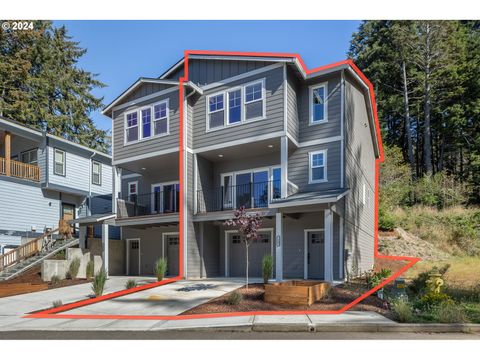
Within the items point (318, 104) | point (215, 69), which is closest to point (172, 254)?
point (215, 69)

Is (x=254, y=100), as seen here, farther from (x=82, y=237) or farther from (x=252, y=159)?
(x=82, y=237)

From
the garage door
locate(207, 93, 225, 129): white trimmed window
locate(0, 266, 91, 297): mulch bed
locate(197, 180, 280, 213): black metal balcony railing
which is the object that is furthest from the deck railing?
locate(207, 93, 225, 129): white trimmed window

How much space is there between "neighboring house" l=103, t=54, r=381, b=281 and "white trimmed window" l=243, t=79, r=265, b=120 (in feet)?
0.14

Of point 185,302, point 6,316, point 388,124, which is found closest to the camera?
point 6,316

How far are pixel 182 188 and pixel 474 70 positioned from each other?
2858 centimetres

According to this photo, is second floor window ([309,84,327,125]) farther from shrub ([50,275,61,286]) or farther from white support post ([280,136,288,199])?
shrub ([50,275,61,286])

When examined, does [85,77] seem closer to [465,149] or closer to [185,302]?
[185,302]

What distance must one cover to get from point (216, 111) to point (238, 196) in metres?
3.89

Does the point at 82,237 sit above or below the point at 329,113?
below

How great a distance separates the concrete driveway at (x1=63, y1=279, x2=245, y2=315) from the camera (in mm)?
9297

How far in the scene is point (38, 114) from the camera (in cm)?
3098

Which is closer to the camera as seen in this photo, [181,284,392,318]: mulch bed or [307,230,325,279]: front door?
[181,284,392,318]: mulch bed

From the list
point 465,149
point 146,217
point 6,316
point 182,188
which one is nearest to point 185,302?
point 6,316

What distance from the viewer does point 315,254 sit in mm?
14750
